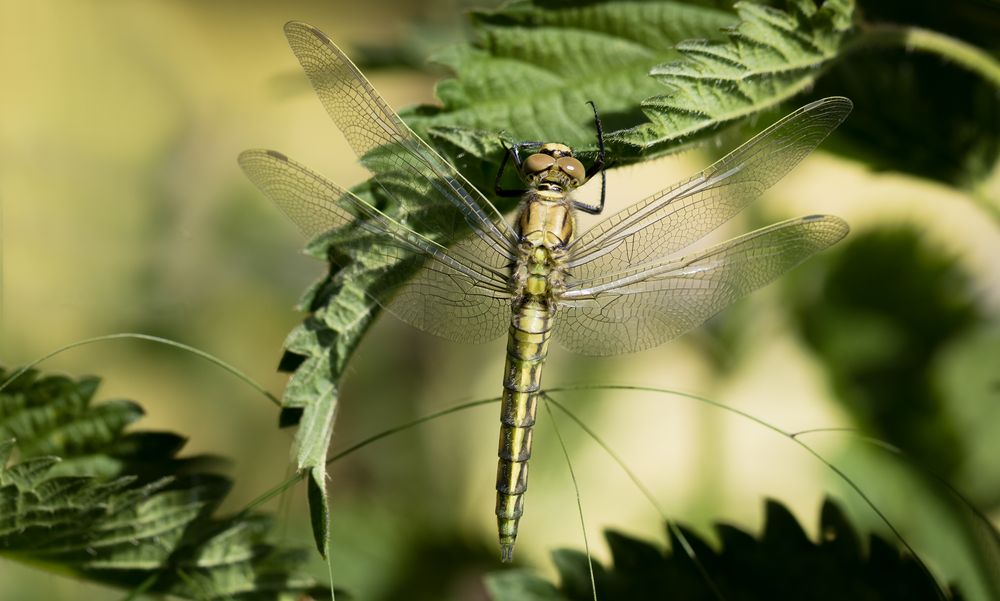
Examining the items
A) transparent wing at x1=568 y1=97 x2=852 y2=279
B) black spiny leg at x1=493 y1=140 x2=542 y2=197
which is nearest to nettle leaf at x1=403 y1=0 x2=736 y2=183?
black spiny leg at x1=493 y1=140 x2=542 y2=197

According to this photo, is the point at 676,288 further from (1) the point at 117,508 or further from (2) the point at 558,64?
(1) the point at 117,508

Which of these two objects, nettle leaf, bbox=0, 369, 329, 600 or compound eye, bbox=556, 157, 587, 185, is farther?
compound eye, bbox=556, 157, 587, 185

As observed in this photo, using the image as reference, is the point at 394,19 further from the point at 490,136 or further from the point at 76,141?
the point at 490,136

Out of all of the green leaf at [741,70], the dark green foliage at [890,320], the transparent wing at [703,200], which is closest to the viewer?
the green leaf at [741,70]

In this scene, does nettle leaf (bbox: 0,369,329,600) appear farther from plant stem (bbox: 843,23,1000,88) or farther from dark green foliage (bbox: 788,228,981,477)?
dark green foliage (bbox: 788,228,981,477)

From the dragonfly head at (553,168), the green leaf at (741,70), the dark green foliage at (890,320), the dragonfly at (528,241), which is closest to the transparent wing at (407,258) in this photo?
the dragonfly at (528,241)

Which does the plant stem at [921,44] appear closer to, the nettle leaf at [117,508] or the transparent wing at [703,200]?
the transparent wing at [703,200]

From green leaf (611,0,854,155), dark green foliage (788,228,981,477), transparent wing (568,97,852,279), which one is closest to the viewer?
green leaf (611,0,854,155)
